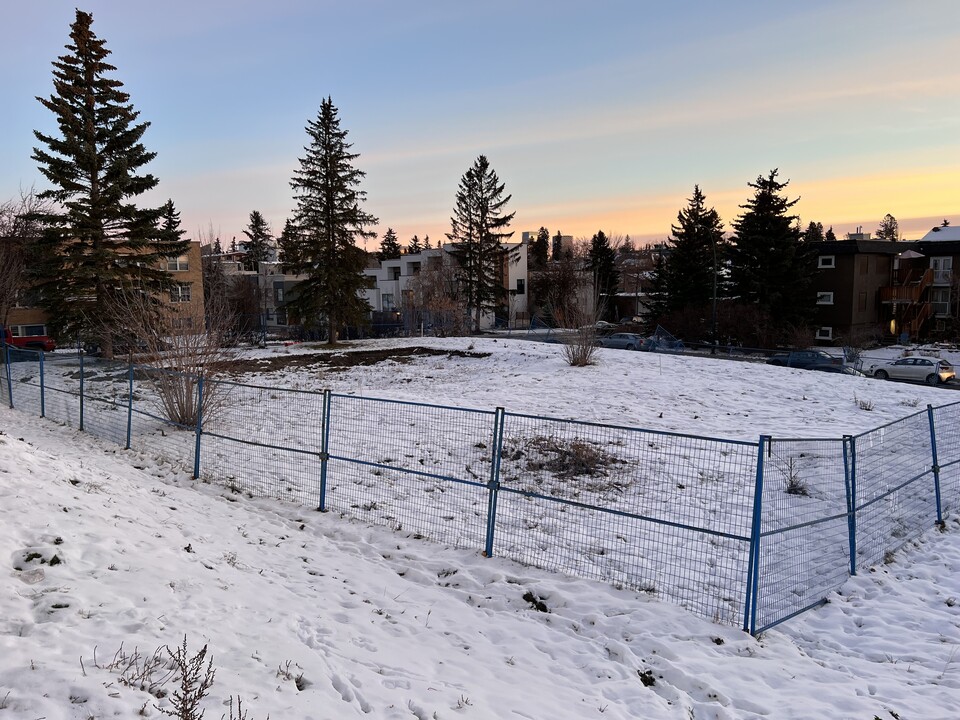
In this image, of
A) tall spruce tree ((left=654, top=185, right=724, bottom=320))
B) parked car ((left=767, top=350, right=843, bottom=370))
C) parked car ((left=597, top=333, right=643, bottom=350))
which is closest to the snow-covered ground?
parked car ((left=767, top=350, right=843, bottom=370))

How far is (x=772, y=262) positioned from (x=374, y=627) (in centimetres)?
4679

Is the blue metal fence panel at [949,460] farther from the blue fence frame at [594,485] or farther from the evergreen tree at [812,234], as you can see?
the evergreen tree at [812,234]

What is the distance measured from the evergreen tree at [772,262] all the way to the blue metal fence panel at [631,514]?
36.6 metres

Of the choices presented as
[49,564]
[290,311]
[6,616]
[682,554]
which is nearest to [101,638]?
[6,616]

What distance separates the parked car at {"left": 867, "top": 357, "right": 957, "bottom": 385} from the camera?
1126 inches

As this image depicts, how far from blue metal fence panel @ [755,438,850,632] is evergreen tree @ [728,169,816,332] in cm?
3651

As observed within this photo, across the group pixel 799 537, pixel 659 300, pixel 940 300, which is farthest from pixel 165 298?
pixel 940 300

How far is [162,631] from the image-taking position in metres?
4.74

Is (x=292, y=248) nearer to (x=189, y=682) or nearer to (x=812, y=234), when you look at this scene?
(x=189, y=682)

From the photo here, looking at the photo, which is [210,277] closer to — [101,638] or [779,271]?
[779,271]

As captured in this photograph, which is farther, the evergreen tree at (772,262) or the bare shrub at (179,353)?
the evergreen tree at (772,262)

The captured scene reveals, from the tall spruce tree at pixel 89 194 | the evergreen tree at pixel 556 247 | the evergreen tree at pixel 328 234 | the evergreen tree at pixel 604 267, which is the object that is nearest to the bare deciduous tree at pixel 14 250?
the tall spruce tree at pixel 89 194

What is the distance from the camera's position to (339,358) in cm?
2845

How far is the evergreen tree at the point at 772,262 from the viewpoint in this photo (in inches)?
1788
